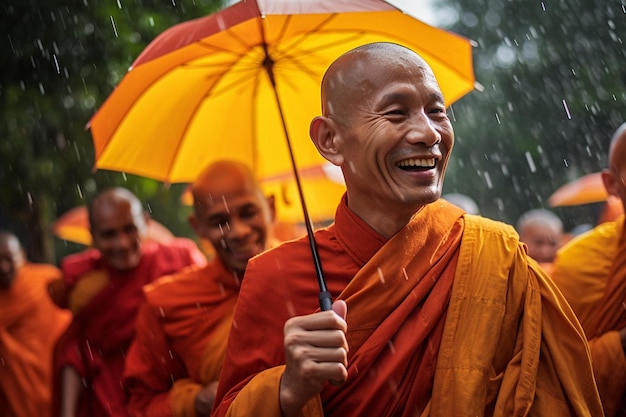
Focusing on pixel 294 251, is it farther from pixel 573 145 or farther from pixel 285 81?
pixel 573 145

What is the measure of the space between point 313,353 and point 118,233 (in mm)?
3370

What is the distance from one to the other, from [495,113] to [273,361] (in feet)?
69.4

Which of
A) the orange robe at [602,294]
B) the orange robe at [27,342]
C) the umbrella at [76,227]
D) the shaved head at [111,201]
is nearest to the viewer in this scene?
the orange robe at [602,294]

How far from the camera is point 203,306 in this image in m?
4.68

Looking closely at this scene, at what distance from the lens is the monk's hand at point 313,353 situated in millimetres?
2771

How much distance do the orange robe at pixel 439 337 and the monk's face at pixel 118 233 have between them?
286 centimetres

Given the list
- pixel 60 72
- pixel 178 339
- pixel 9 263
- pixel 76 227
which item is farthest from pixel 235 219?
pixel 76 227

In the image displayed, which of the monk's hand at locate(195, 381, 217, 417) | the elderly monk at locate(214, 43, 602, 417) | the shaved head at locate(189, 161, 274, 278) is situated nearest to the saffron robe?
the shaved head at locate(189, 161, 274, 278)

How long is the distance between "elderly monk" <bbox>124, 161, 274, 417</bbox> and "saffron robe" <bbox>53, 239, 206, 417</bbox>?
94 cm

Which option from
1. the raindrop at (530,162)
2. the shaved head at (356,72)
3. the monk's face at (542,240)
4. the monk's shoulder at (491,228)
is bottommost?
the raindrop at (530,162)

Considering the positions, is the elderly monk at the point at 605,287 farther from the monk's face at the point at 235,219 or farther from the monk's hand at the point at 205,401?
the monk's hand at the point at 205,401

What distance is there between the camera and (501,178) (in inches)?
945

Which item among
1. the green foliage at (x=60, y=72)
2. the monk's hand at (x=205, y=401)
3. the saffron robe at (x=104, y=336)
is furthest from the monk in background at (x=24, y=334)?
the monk's hand at (x=205, y=401)

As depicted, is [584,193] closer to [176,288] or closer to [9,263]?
[9,263]
